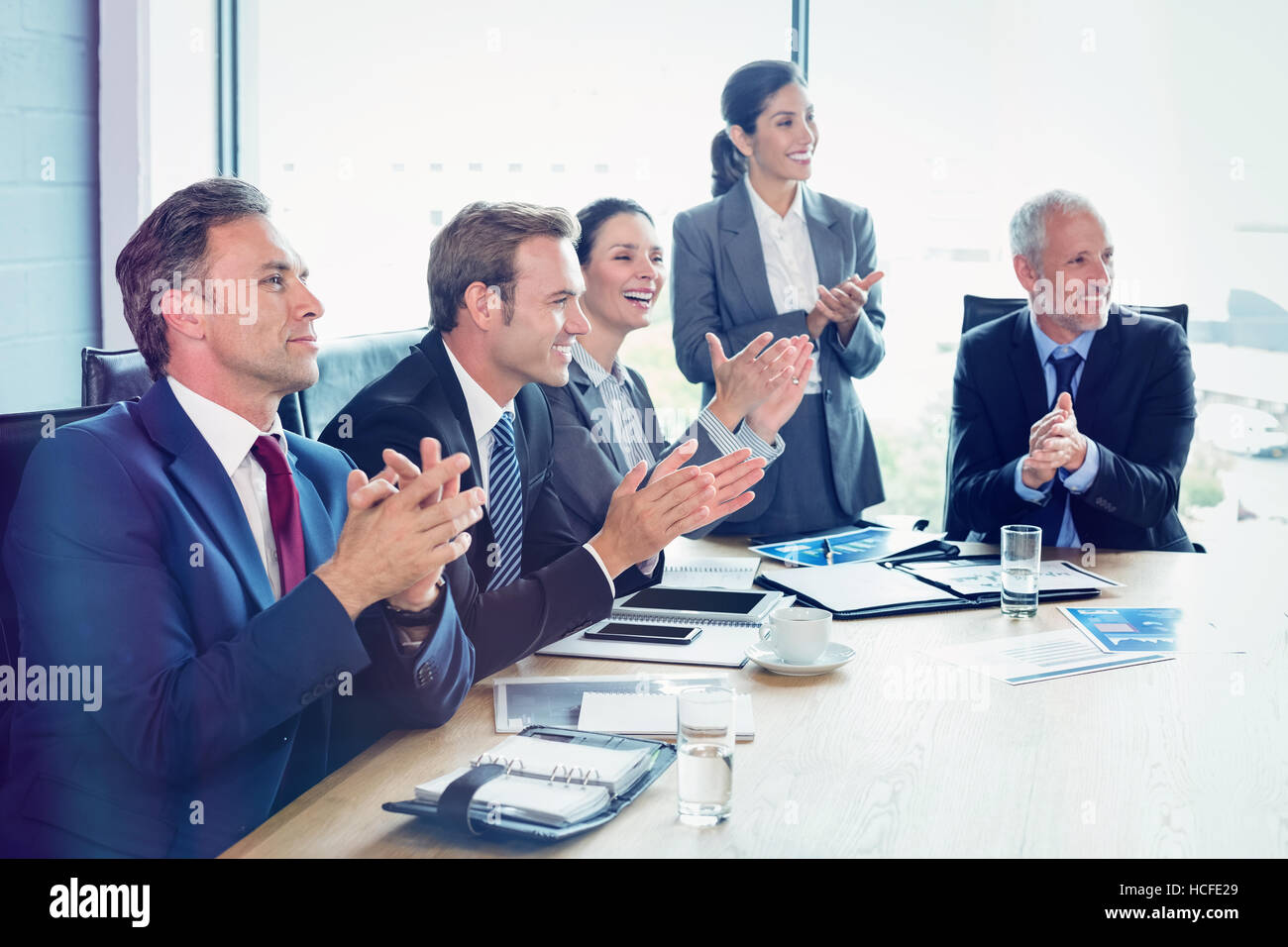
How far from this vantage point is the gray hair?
2.64 meters

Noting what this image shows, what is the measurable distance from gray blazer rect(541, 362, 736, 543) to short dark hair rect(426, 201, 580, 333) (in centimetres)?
29

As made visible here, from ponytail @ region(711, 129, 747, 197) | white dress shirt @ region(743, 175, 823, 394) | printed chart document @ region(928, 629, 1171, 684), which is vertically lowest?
printed chart document @ region(928, 629, 1171, 684)

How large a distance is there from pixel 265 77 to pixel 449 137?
0.58 metres

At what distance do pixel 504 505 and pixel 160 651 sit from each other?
0.74m

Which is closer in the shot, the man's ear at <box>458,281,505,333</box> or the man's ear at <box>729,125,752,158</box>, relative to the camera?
the man's ear at <box>458,281,505,333</box>

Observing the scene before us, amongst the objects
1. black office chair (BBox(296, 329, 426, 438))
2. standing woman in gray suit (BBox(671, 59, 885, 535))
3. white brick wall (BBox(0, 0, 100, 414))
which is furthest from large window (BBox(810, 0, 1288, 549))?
white brick wall (BBox(0, 0, 100, 414))

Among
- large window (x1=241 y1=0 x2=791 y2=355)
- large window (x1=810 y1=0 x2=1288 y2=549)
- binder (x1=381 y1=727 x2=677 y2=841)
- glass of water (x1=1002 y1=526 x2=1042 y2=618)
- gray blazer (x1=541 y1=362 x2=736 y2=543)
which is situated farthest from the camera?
large window (x1=241 y1=0 x2=791 y2=355)

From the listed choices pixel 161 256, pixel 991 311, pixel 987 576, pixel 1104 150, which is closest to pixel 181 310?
pixel 161 256

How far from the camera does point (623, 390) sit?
8.30ft

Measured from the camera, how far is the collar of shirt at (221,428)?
149cm

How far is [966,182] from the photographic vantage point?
370 cm

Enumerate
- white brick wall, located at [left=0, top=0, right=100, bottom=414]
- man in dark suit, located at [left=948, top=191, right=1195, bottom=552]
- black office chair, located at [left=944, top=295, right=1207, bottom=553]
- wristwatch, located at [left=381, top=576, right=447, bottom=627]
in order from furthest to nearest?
black office chair, located at [left=944, top=295, right=1207, bottom=553], white brick wall, located at [left=0, top=0, right=100, bottom=414], man in dark suit, located at [left=948, top=191, right=1195, bottom=552], wristwatch, located at [left=381, top=576, right=447, bottom=627]

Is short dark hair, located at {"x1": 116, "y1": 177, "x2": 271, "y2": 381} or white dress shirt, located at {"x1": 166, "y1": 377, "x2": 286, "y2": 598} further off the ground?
short dark hair, located at {"x1": 116, "y1": 177, "x2": 271, "y2": 381}

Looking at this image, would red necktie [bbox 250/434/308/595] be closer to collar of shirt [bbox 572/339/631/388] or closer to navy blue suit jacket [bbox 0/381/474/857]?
navy blue suit jacket [bbox 0/381/474/857]
